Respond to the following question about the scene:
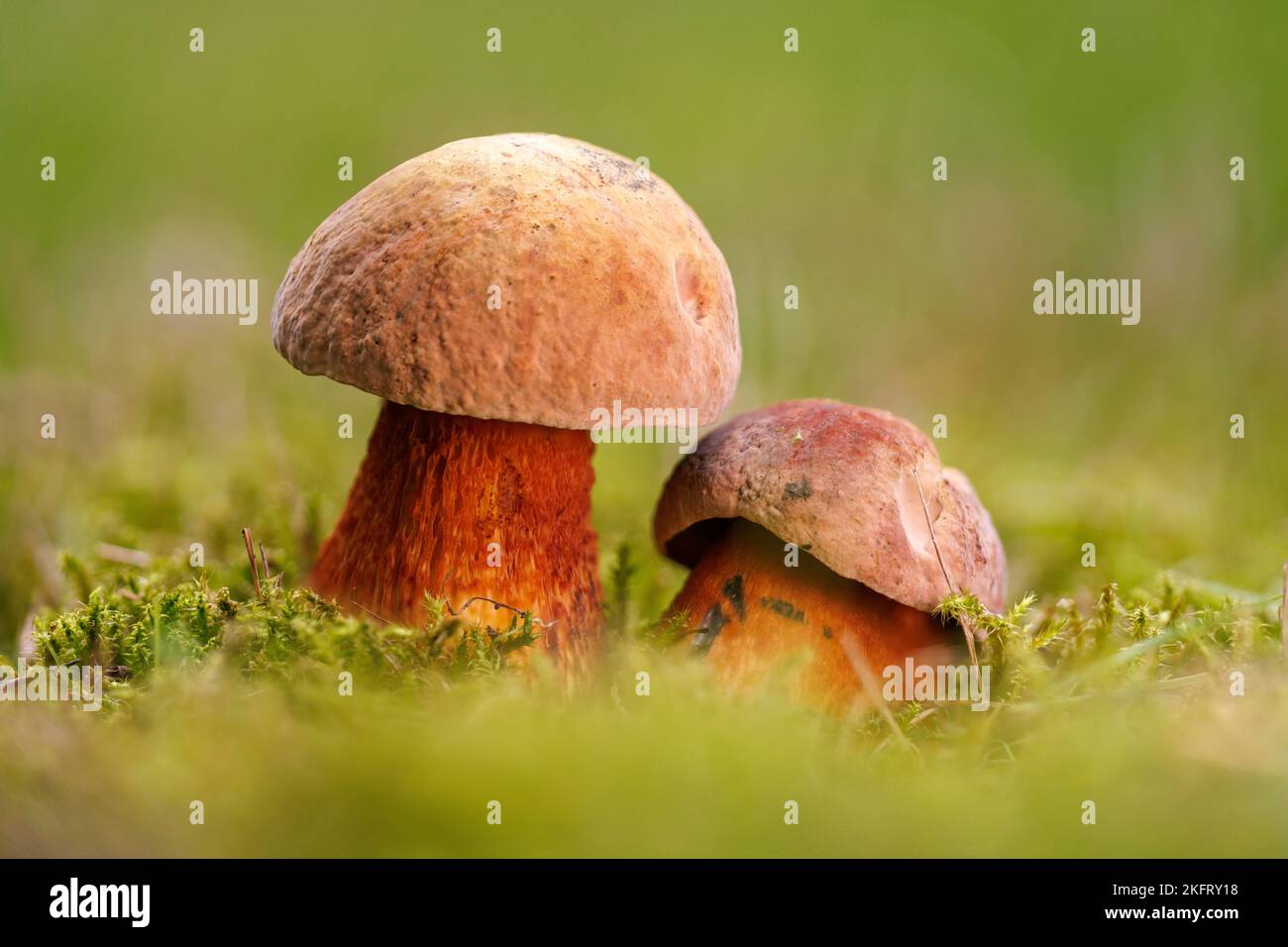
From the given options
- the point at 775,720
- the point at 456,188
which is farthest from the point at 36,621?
the point at 775,720

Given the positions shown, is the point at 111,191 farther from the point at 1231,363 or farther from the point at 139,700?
the point at 1231,363

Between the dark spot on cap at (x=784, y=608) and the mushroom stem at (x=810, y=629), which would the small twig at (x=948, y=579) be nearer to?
the mushroom stem at (x=810, y=629)

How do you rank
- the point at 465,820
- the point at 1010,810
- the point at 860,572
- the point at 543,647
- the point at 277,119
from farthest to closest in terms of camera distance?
the point at 277,119, the point at 543,647, the point at 860,572, the point at 1010,810, the point at 465,820

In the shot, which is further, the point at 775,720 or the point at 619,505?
the point at 619,505
